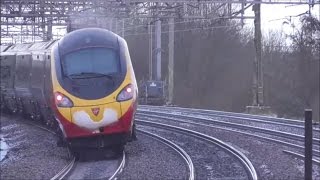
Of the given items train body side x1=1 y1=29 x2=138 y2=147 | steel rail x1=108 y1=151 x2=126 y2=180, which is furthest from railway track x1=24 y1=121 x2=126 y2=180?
train body side x1=1 y1=29 x2=138 y2=147

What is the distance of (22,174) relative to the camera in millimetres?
12414

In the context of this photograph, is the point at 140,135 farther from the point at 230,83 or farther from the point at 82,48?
the point at 230,83

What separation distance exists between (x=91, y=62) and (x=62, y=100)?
4.10 ft

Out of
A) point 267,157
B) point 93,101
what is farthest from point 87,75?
point 267,157

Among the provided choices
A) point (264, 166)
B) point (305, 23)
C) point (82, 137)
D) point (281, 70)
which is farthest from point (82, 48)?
point (281, 70)

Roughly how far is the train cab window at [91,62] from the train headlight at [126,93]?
Answer: 1.62 feet

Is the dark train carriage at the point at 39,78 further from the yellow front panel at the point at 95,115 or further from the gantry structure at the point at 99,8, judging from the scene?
the gantry structure at the point at 99,8

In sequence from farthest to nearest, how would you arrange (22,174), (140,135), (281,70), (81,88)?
(281,70)
(140,135)
(81,88)
(22,174)

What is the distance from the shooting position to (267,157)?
14.5m

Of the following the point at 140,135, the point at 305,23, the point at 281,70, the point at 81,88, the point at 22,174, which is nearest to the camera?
the point at 22,174

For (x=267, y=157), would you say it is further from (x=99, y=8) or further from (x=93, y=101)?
(x=99, y=8)

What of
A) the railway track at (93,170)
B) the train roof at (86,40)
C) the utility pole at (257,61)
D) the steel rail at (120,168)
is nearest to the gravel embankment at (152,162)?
the steel rail at (120,168)

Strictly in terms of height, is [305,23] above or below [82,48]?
above

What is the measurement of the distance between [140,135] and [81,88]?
5.66 meters
